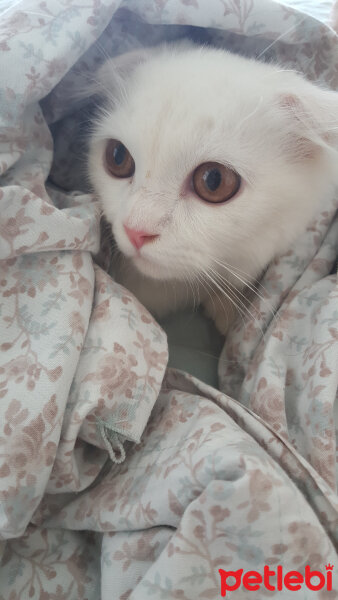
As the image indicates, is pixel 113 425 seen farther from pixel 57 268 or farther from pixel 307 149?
pixel 307 149

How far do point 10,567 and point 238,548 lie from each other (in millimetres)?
318

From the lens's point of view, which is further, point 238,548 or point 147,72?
point 147,72

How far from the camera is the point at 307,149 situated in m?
0.78

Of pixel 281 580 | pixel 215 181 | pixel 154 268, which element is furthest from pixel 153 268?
pixel 281 580

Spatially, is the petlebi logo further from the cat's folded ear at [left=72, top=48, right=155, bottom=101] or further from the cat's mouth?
the cat's folded ear at [left=72, top=48, right=155, bottom=101]

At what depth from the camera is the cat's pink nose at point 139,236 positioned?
691mm

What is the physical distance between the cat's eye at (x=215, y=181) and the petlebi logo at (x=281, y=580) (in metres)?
0.49

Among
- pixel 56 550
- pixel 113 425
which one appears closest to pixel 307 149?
pixel 113 425

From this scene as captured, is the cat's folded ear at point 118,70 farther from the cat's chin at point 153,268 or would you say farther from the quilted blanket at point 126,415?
the cat's chin at point 153,268

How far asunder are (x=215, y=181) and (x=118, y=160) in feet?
0.64

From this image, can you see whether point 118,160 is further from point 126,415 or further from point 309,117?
point 126,415

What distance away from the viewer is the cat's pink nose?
0.69 m

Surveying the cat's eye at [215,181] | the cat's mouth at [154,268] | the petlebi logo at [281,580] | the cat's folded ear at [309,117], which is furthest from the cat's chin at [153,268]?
the petlebi logo at [281,580]

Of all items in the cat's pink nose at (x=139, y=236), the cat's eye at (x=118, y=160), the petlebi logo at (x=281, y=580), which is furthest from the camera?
the cat's eye at (x=118, y=160)
